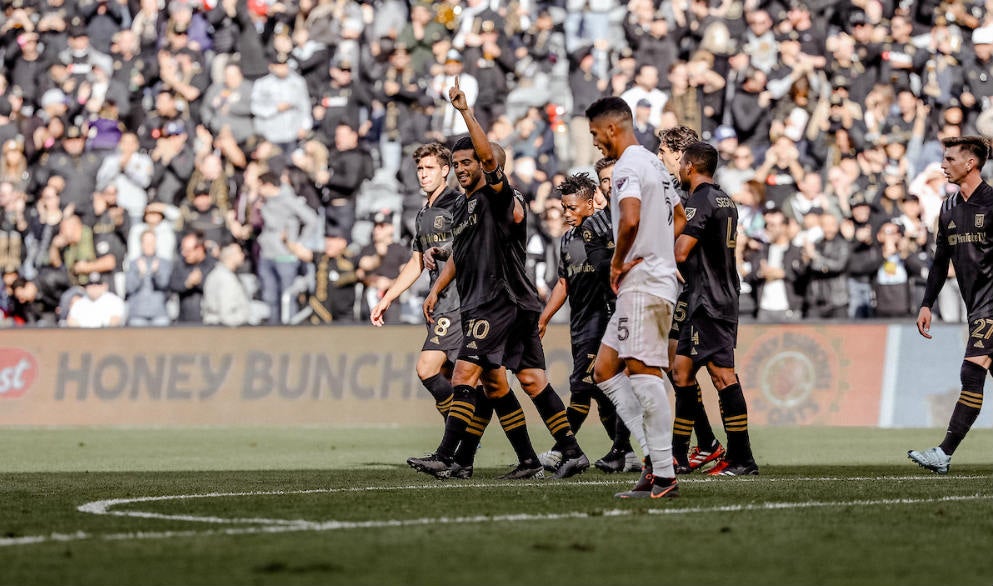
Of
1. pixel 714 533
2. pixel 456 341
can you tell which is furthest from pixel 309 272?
pixel 714 533

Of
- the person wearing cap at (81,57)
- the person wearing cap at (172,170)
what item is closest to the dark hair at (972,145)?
the person wearing cap at (172,170)

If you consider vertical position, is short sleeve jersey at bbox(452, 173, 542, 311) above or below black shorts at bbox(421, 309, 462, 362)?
above

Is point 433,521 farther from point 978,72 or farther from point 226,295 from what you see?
point 978,72

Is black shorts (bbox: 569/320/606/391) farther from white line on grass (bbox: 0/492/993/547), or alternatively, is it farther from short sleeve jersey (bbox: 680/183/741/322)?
white line on grass (bbox: 0/492/993/547)

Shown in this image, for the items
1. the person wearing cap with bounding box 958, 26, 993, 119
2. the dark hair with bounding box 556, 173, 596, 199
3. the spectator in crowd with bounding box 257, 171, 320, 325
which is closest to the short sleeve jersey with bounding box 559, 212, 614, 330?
the dark hair with bounding box 556, 173, 596, 199

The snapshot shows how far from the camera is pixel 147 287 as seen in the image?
2212cm

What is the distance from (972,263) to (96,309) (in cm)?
1377

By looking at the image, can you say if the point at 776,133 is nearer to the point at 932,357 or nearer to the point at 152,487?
the point at 932,357

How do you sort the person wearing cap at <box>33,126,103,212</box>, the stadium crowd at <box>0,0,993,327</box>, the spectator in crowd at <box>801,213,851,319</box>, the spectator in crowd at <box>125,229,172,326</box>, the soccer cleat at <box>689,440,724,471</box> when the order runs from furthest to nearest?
the person wearing cap at <box>33,126,103,212</box>, the spectator in crowd at <box>125,229,172,326</box>, the stadium crowd at <box>0,0,993,327</box>, the spectator in crowd at <box>801,213,851,319</box>, the soccer cleat at <box>689,440,724,471</box>

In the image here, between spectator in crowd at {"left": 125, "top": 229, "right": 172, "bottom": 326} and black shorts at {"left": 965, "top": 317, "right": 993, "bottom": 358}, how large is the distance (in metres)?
13.2

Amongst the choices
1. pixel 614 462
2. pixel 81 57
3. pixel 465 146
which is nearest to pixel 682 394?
pixel 614 462

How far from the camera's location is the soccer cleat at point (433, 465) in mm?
10695

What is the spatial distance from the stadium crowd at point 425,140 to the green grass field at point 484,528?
795 centimetres

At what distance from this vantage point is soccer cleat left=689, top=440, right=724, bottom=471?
1198 cm
